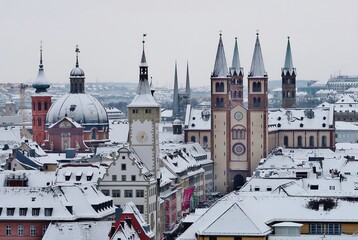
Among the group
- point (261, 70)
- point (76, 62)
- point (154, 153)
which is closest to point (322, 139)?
point (261, 70)

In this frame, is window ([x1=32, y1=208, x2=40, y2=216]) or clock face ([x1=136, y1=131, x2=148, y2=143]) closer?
window ([x1=32, y1=208, x2=40, y2=216])

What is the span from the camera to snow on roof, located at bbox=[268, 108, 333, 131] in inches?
7180

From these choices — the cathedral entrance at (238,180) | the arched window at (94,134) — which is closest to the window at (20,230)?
the arched window at (94,134)

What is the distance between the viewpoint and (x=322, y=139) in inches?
7156

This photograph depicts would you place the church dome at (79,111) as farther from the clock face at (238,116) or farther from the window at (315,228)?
the window at (315,228)

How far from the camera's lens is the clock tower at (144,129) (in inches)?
4751

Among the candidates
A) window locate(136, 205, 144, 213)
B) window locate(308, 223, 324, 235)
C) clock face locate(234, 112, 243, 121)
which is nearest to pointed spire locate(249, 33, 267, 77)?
clock face locate(234, 112, 243, 121)

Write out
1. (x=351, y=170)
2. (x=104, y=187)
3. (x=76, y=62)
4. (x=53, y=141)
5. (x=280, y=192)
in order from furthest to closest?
(x=76, y=62)
(x=53, y=141)
(x=351, y=170)
(x=104, y=187)
(x=280, y=192)

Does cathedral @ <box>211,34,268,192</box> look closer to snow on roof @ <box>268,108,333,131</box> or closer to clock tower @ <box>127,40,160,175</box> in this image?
snow on roof @ <box>268,108,333,131</box>

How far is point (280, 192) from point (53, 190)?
15.8m

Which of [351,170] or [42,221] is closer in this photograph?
[42,221]

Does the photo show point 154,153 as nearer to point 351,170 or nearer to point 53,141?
point 351,170

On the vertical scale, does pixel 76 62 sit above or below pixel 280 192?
above

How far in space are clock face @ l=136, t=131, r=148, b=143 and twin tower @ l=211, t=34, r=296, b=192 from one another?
54296 millimetres
